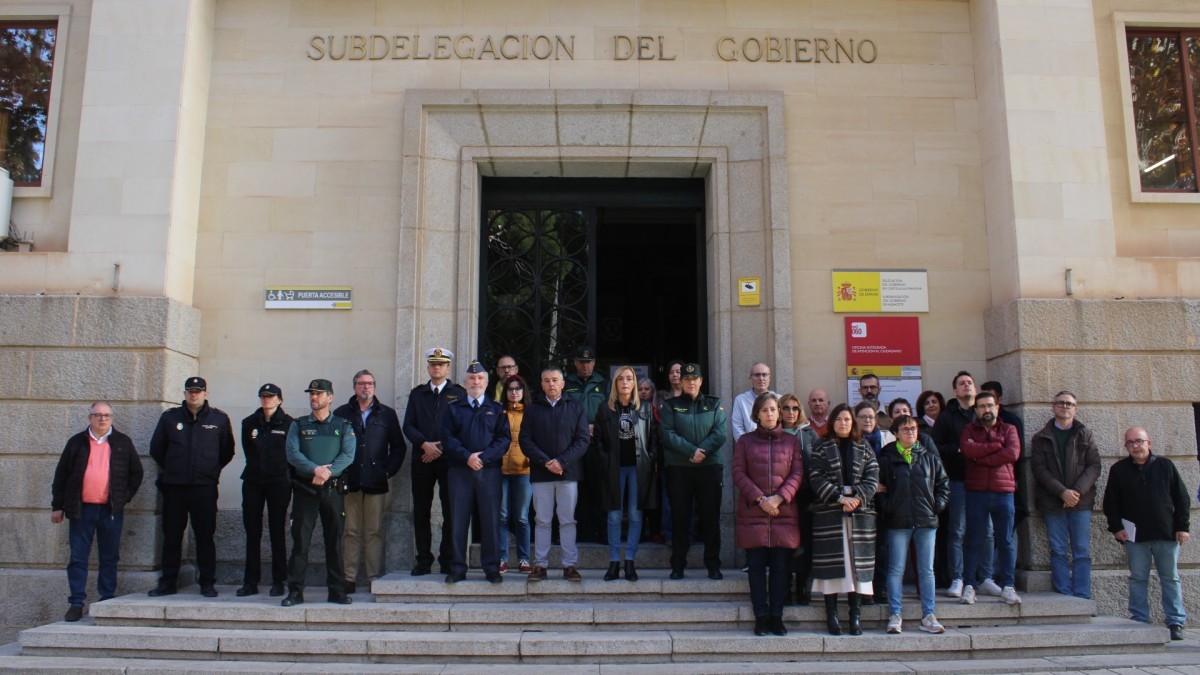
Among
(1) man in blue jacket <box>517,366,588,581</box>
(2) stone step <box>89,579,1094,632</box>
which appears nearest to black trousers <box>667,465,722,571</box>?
(2) stone step <box>89,579,1094,632</box>

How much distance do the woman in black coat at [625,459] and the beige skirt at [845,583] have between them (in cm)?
168

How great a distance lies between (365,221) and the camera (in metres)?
9.38

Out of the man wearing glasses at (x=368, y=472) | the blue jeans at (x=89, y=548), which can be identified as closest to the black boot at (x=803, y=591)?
the man wearing glasses at (x=368, y=472)

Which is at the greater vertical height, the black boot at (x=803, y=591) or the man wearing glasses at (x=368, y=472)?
the man wearing glasses at (x=368, y=472)

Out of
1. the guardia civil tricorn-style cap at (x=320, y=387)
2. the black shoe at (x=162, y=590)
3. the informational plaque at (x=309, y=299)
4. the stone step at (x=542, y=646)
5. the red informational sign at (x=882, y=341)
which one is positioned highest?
the informational plaque at (x=309, y=299)

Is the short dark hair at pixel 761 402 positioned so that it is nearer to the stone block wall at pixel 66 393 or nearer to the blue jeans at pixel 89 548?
the stone block wall at pixel 66 393

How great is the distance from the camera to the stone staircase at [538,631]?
6879mm

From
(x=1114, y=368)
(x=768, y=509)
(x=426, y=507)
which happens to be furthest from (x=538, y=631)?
(x=1114, y=368)

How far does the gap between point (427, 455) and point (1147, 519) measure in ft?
20.7

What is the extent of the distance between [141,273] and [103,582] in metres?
2.88

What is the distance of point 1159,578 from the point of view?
8.10m

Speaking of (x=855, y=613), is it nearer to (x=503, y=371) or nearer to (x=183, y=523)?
(x=503, y=371)

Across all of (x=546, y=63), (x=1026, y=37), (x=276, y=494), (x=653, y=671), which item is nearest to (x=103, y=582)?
(x=276, y=494)

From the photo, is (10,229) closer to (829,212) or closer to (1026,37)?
(829,212)
